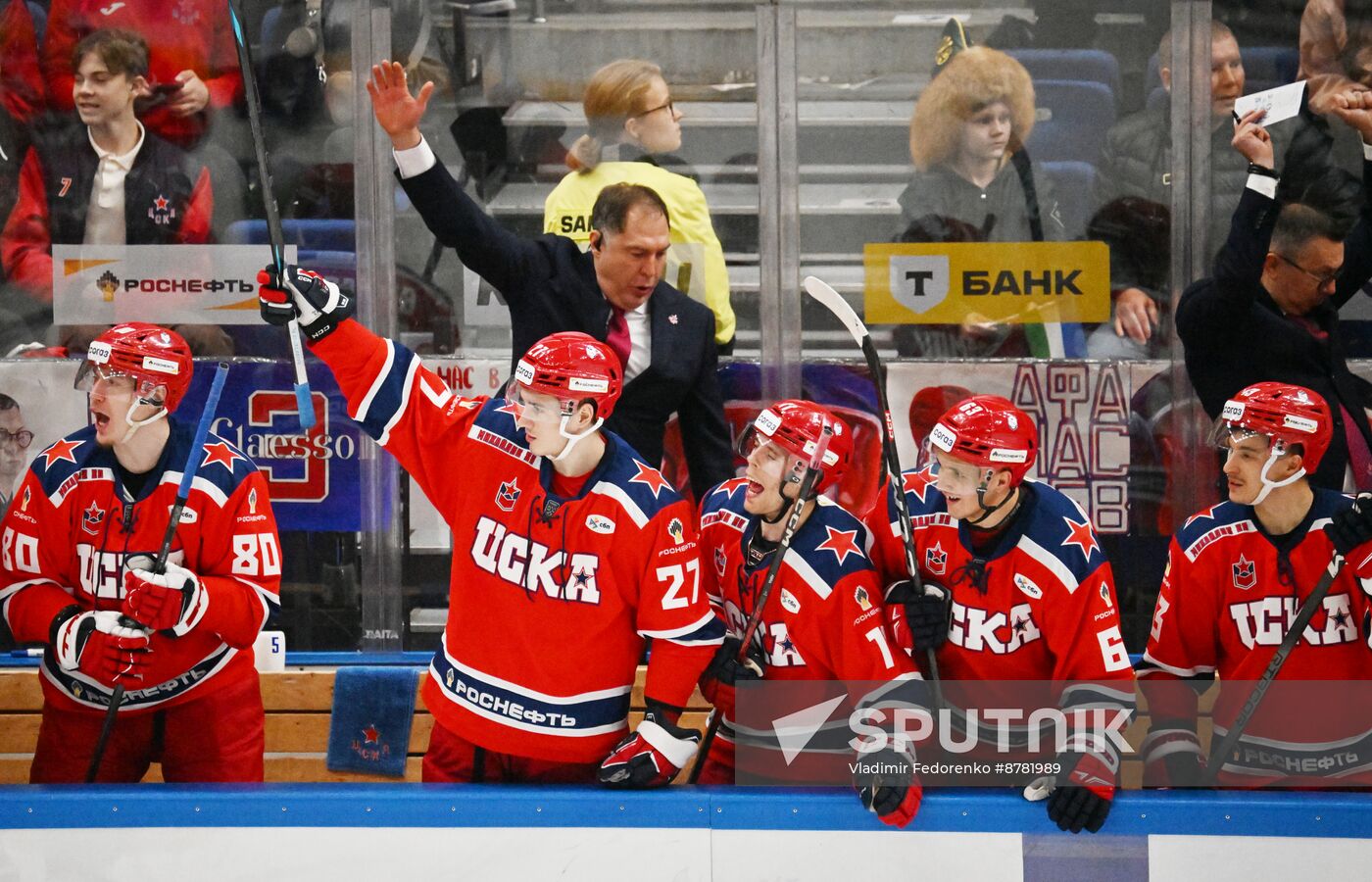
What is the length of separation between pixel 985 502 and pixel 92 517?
6.22ft

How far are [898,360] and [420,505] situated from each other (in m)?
1.53

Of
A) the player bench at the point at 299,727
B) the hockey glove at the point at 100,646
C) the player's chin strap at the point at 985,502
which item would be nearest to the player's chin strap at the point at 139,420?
the hockey glove at the point at 100,646

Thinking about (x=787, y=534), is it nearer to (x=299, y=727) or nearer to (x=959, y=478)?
(x=959, y=478)

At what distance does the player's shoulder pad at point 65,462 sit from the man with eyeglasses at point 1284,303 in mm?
2670

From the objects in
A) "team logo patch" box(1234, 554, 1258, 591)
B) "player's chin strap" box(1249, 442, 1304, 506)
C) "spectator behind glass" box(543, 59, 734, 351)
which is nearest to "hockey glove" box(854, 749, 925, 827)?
"team logo patch" box(1234, 554, 1258, 591)

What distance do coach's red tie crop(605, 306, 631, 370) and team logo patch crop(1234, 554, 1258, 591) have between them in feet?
5.24

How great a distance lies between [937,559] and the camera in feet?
9.82

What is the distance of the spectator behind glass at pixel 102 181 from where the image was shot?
14.6 feet

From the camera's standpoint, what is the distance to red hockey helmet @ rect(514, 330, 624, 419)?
2.77 metres

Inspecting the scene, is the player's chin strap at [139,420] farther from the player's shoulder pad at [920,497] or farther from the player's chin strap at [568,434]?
the player's shoulder pad at [920,497]

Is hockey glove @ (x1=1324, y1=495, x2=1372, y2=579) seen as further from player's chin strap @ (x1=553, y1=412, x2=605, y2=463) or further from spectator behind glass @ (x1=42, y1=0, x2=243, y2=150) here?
spectator behind glass @ (x1=42, y1=0, x2=243, y2=150)

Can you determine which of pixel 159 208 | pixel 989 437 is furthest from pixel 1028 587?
pixel 159 208

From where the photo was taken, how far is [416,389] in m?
2.96

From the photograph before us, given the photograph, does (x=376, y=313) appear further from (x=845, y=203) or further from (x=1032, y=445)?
(x=1032, y=445)
